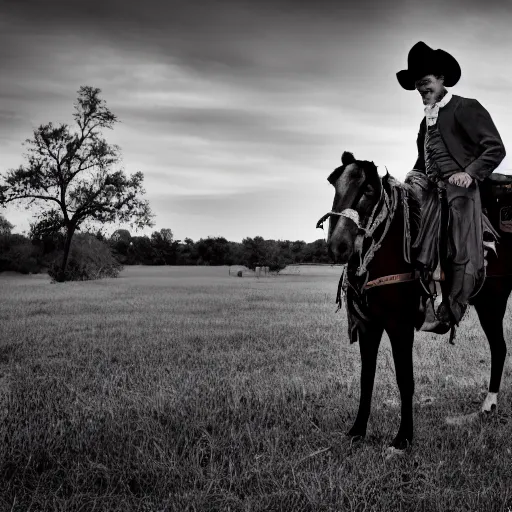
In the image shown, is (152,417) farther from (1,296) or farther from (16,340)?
(1,296)

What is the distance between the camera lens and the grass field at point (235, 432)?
12.5 ft

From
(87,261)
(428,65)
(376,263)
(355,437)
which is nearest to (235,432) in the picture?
(355,437)

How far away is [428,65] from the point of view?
16.2 ft

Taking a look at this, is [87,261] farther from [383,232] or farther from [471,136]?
[471,136]

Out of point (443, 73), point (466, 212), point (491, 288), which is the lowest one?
point (491, 288)

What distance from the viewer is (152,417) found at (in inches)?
213

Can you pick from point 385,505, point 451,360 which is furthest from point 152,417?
point 451,360

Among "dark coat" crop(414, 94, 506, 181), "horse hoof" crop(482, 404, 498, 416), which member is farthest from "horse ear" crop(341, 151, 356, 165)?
"horse hoof" crop(482, 404, 498, 416)

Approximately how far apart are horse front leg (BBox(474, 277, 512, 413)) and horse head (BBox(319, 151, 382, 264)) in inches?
91.7

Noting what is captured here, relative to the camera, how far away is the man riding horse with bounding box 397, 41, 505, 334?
4.74 m

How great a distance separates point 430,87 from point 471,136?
26.3 inches

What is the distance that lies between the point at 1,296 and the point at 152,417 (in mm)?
20726

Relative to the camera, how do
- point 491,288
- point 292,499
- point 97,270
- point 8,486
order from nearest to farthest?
point 292,499, point 8,486, point 491,288, point 97,270

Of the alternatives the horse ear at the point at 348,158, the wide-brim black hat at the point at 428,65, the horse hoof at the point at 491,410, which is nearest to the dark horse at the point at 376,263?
the horse ear at the point at 348,158
